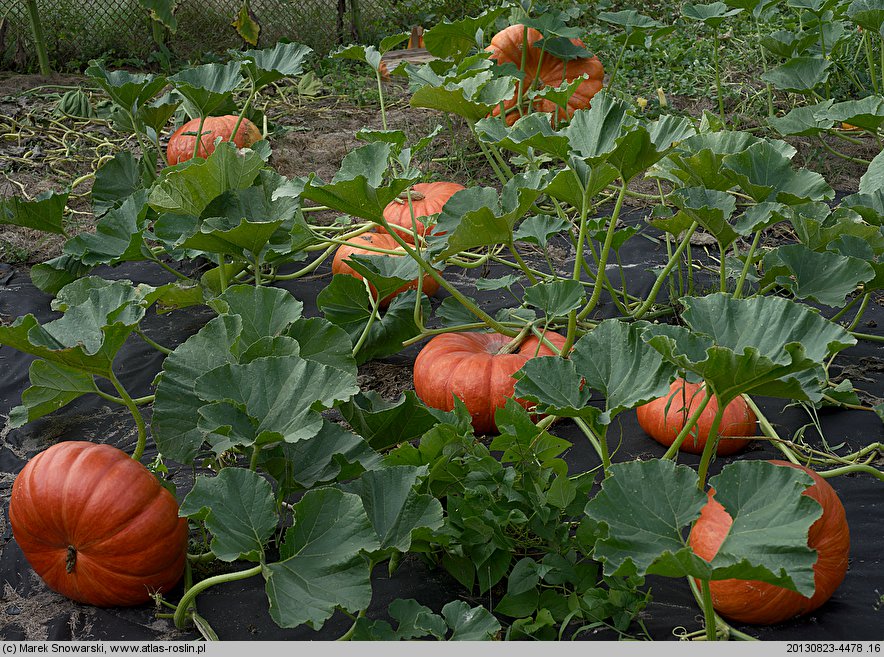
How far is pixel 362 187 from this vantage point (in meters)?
2.14

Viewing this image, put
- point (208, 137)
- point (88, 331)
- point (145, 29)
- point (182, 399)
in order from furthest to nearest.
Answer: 1. point (145, 29)
2. point (208, 137)
3. point (88, 331)
4. point (182, 399)

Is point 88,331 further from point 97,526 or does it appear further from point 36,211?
point 36,211

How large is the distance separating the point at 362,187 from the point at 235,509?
839 mm

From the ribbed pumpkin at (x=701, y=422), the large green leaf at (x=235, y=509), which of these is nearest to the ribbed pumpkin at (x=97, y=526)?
the large green leaf at (x=235, y=509)

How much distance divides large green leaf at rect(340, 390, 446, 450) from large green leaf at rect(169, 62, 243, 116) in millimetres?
1497

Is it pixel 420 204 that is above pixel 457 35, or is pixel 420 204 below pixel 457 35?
below

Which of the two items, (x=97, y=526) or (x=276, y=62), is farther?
(x=276, y=62)

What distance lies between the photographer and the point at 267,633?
1.82 metres

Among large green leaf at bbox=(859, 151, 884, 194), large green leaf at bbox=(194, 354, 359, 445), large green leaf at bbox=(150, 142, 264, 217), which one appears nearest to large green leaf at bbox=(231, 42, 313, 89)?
large green leaf at bbox=(150, 142, 264, 217)

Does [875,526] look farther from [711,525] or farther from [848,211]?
[848,211]

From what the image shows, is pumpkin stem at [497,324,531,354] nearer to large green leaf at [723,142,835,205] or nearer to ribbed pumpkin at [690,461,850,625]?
large green leaf at [723,142,835,205]

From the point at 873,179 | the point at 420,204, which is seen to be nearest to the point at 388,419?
the point at 420,204
